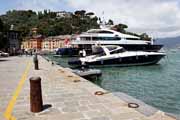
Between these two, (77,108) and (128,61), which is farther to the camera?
(128,61)

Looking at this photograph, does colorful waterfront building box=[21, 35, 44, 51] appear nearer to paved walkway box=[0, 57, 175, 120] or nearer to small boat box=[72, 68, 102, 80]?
small boat box=[72, 68, 102, 80]

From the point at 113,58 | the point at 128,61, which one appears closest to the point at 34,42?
Answer: the point at 128,61

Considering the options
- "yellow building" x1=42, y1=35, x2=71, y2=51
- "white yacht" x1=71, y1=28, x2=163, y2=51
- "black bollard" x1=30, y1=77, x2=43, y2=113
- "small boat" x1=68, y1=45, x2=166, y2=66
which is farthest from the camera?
"yellow building" x1=42, y1=35, x2=71, y2=51

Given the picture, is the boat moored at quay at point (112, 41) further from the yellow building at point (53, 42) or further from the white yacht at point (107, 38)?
the yellow building at point (53, 42)

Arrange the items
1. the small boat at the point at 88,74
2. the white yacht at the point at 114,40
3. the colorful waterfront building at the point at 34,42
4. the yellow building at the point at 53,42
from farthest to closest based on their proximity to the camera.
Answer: the colorful waterfront building at the point at 34,42 < the yellow building at the point at 53,42 < the white yacht at the point at 114,40 < the small boat at the point at 88,74

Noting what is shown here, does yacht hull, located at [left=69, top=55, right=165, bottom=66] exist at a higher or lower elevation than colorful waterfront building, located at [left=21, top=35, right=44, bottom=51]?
lower

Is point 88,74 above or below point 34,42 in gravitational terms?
below

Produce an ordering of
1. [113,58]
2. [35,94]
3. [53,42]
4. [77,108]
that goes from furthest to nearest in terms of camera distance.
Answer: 1. [53,42]
2. [113,58]
3. [77,108]
4. [35,94]

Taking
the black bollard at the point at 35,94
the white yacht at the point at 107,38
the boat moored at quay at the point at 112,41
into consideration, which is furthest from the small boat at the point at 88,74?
the white yacht at the point at 107,38

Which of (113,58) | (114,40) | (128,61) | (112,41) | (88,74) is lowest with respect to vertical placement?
(88,74)

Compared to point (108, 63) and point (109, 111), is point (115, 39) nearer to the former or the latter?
point (108, 63)

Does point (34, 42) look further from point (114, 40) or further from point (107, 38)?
point (114, 40)

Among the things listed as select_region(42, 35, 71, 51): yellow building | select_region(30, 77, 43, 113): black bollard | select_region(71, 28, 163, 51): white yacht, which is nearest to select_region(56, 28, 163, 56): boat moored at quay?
select_region(71, 28, 163, 51): white yacht

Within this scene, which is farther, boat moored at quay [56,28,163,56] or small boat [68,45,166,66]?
boat moored at quay [56,28,163,56]
